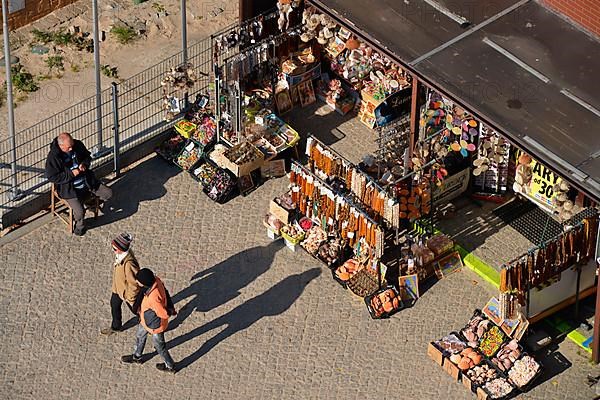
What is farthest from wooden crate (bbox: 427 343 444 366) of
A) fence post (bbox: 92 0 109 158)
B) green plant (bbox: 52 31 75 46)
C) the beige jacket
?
green plant (bbox: 52 31 75 46)

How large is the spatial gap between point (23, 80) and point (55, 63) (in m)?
0.76

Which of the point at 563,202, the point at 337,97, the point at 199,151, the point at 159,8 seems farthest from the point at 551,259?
the point at 159,8

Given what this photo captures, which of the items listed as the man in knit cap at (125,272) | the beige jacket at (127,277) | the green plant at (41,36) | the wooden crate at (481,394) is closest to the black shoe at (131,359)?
the man in knit cap at (125,272)

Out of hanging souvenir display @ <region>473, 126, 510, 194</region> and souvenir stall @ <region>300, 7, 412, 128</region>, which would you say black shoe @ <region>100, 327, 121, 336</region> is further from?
souvenir stall @ <region>300, 7, 412, 128</region>

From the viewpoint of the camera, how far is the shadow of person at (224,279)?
2408cm

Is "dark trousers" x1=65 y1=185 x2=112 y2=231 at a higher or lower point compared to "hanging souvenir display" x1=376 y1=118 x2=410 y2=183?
lower

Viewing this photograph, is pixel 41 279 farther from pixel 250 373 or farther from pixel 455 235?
pixel 455 235

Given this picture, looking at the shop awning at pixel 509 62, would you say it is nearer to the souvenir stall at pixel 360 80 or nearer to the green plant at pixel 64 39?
the souvenir stall at pixel 360 80

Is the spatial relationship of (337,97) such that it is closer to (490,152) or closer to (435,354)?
(490,152)

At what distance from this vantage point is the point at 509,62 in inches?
924

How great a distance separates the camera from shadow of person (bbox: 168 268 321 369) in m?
23.5

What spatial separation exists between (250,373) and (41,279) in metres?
3.96

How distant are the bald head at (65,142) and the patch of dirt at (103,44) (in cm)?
283

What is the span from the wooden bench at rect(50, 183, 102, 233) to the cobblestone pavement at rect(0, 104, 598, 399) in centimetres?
20
